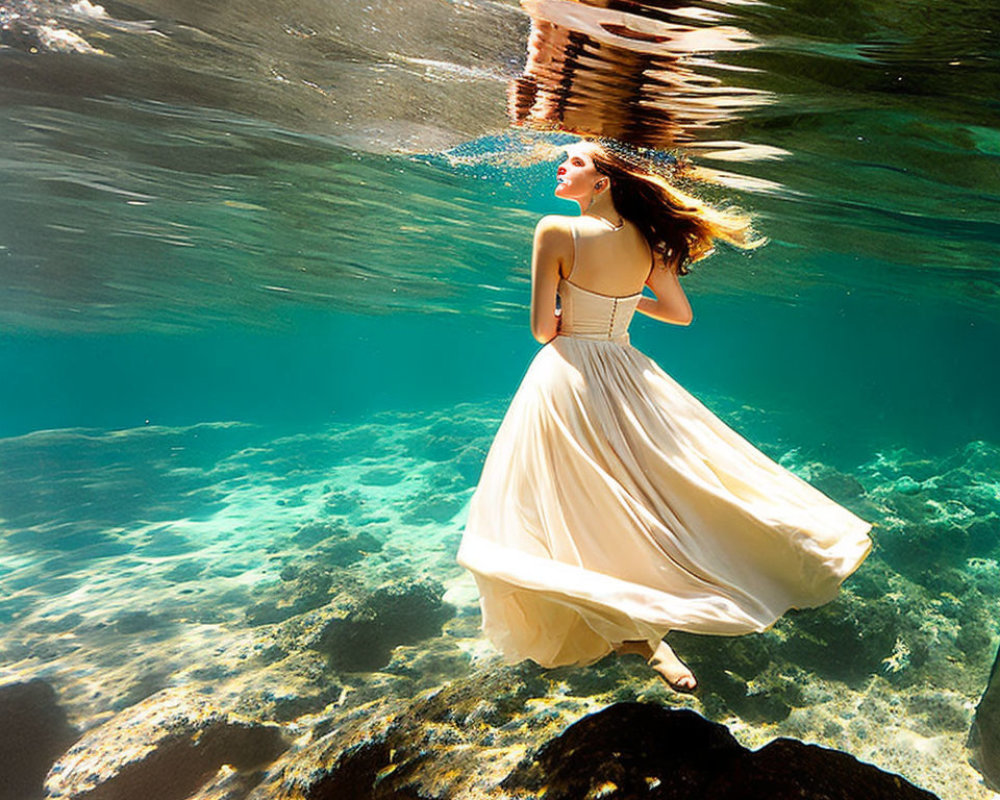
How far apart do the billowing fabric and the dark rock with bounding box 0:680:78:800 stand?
476 centimetres

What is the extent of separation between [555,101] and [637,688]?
670 centimetres

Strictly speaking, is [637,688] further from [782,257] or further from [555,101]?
[782,257]

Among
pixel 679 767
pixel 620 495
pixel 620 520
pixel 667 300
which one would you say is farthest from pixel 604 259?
pixel 679 767

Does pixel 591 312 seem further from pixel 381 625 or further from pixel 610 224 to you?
pixel 381 625

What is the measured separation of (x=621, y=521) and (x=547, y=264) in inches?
59.8

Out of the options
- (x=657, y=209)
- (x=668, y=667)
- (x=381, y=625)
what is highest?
(x=657, y=209)

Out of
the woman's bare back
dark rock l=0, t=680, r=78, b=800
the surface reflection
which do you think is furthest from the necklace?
dark rock l=0, t=680, r=78, b=800

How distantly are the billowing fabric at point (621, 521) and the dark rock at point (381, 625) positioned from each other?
552 centimetres

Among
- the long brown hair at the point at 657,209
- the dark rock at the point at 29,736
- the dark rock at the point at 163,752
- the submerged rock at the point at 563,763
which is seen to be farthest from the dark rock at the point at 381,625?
the long brown hair at the point at 657,209

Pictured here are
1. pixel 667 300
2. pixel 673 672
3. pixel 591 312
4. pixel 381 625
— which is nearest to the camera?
A: pixel 673 672

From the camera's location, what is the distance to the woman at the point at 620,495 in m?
2.69

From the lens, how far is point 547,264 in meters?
3.22

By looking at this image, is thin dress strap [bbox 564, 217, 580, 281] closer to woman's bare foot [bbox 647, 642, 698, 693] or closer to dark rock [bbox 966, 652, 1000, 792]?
woman's bare foot [bbox 647, 642, 698, 693]

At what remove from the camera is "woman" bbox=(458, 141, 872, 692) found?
269cm
